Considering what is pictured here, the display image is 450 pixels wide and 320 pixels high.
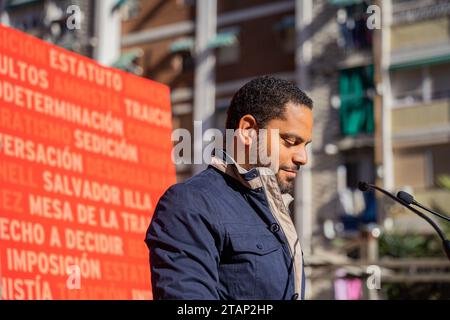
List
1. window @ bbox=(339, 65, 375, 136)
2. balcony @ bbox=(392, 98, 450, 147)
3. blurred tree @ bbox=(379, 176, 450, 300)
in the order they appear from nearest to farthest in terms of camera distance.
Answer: blurred tree @ bbox=(379, 176, 450, 300), balcony @ bbox=(392, 98, 450, 147), window @ bbox=(339, 65, 375, 136)

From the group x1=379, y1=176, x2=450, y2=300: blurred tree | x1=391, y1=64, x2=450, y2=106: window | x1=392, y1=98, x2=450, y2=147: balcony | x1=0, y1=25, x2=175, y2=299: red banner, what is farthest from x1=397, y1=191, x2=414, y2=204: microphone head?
x1=391, y1=64, x2=450, y2=106: window

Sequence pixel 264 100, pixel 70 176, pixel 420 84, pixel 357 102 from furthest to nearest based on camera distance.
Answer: pixel 357 102
pixel 420 84
pixel 70 176
pixel 264 100

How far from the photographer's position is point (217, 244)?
2320mm

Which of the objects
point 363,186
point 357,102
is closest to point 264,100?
point 363,186

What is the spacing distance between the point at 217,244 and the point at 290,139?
42cm

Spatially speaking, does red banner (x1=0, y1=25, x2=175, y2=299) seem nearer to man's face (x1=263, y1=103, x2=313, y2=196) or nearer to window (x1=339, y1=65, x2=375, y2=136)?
man's face (x1=263, y1=103, x2=313, y2=196)

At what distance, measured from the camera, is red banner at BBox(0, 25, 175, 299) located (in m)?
4.57

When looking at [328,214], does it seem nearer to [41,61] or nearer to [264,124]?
[41,61]

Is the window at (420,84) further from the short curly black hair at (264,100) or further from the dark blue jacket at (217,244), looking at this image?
the dark blue jacket at (217,244)

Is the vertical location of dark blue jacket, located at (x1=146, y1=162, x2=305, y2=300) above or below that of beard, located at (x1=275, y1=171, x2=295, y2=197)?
below

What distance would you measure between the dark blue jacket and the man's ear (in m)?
0.10

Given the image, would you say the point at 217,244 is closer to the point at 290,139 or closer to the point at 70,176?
the point at 290,139

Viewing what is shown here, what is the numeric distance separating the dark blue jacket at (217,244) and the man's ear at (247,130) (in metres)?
0.10

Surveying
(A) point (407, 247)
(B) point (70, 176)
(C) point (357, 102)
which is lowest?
(B) point (70, 176)
